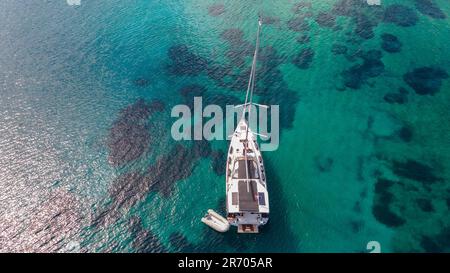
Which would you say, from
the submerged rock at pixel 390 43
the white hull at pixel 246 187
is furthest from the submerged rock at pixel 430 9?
the white hull at pixel 246 187

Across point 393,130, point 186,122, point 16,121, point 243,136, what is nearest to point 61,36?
point 16,121

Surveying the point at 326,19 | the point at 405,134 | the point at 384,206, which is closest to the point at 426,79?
the point at 405,134

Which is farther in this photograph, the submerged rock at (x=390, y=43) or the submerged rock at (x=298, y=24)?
the submerged rock at (x=298, y=24)

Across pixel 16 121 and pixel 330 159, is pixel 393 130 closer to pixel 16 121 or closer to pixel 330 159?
pixel 330 159

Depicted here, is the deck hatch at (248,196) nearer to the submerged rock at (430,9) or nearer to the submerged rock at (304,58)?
the submerged rock at (304,58)

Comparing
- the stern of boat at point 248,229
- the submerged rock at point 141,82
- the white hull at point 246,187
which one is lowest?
the stern of boat at point 248,229
